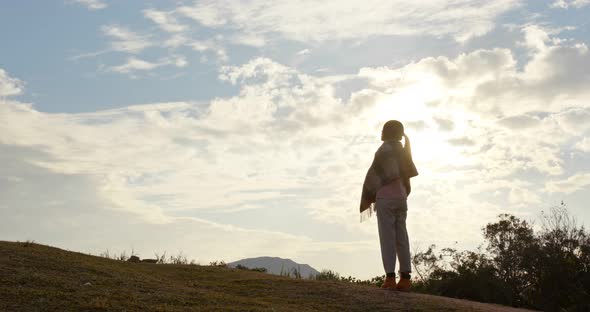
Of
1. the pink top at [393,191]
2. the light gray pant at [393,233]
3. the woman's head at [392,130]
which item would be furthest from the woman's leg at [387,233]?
the woman's head at [392,130]

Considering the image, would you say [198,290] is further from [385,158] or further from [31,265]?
[385,158]

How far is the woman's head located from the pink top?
0.92 m

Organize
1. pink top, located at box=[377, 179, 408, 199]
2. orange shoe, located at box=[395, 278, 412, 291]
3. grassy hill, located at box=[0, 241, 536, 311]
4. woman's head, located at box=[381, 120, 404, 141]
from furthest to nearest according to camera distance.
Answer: woman's head, located at box=[381, 120, 404, 141] < pink top, located at box=[377, 179, 408, 199] < orange shoe, located at box=[395, 278, 412, 291] < grassy hill, located at box=[0, 241, 536, 311]

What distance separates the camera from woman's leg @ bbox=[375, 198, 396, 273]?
1282 cm

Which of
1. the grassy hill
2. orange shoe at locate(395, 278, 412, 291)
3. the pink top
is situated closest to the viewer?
the grassy hill

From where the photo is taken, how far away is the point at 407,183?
1349 centimetres

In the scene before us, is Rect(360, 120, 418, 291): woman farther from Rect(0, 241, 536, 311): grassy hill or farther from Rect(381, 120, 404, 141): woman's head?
Rect(0, 241, 536, 311): grassy hill

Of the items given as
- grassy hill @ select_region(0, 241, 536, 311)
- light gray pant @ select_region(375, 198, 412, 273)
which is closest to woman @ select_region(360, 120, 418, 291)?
light gray pant @ select_region(375, 198, 412, 273)

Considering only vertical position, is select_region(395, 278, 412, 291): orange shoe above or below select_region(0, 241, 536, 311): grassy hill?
above

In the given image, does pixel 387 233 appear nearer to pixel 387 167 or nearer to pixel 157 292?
pixel 387 167

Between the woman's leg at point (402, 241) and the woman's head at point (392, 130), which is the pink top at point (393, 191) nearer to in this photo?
the woman's leg at point (402, 241)

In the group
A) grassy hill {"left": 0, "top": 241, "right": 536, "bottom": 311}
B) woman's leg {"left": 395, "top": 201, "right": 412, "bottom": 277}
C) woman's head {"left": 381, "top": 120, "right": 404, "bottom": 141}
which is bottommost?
grassy hill {"left": 0, "top": 241, "right": 536, "bottom": 311}

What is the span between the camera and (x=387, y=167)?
13.1 m

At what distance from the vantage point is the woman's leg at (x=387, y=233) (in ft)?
42.1
